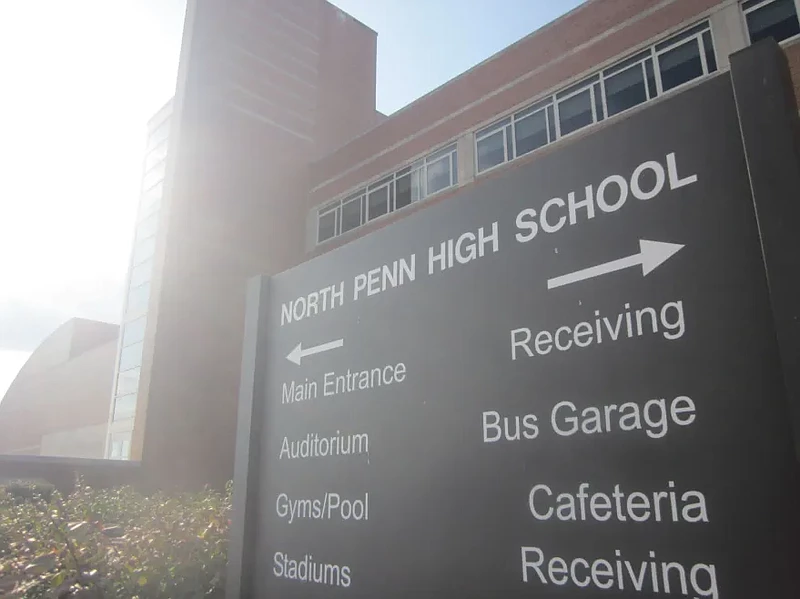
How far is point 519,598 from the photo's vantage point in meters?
1.94

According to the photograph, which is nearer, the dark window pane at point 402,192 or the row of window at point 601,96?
the row of window at point 601,96

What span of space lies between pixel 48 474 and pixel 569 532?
22547 mm

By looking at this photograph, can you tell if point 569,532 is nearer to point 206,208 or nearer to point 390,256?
point 390,256

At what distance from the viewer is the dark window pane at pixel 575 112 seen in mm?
17120

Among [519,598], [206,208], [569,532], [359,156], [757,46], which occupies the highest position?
[359,156]

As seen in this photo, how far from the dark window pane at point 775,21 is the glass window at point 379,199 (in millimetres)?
11934

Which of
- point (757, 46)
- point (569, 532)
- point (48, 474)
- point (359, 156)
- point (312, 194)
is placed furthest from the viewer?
point (312, 194)

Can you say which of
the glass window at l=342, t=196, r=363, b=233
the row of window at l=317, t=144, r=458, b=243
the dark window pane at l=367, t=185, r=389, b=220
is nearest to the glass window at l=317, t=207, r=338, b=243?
the row of window at l=317, t=144, r=458, b=243

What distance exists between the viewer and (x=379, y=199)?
23.0 m

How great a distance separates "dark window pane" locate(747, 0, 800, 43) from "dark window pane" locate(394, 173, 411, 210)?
429 inches

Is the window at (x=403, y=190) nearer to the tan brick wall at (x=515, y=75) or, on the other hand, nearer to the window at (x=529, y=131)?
the tan brick wall at (x=515, y=75)

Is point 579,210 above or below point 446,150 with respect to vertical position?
below

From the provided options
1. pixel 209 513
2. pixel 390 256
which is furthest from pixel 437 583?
pixel 209 513

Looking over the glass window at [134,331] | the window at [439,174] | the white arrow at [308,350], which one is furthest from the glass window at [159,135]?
the white arrow at [308,350]
